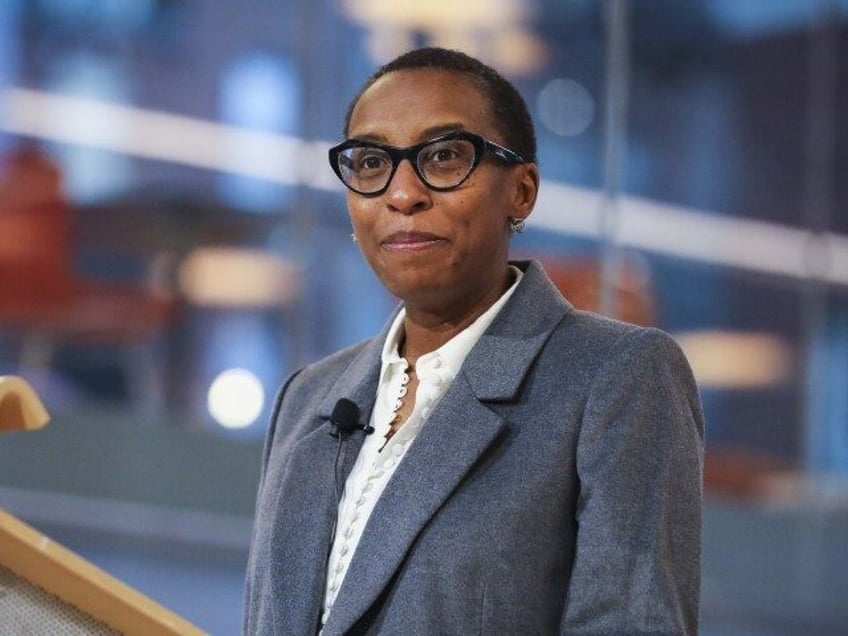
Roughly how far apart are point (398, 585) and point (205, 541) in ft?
15.1

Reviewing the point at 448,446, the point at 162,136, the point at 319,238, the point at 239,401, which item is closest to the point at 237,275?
the point at 319,238

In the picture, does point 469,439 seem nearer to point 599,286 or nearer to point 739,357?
point 599,286

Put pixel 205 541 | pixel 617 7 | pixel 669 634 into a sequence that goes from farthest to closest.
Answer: pixel 205 541 → pixel 617 7 → pixel 669 634

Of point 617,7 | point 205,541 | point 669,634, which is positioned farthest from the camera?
point 205,541

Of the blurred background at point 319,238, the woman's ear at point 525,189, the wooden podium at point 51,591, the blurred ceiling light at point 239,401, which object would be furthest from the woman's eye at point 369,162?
the blurred ceiling light at point 239,401

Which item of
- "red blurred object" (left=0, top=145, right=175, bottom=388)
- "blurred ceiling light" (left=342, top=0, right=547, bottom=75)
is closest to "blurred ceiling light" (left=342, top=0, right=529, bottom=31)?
"blurred ceiling light" (left=342, top=0, right=547, bottom=75)

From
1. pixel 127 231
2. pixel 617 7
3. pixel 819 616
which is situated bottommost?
pixel 819 616

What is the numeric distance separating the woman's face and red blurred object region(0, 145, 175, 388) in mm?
4561

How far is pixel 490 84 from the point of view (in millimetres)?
1551

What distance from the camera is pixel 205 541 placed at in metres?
5.94

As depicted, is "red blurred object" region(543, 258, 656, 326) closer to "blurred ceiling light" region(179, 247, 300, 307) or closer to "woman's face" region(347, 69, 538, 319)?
"blurred ceiling light" region(179, 247, 300, 307)

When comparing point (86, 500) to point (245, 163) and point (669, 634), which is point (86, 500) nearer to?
point (245, 163)

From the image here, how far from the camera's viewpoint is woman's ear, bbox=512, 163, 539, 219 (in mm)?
1576

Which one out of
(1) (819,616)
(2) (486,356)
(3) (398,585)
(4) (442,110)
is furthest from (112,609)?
(1) (819,616)
